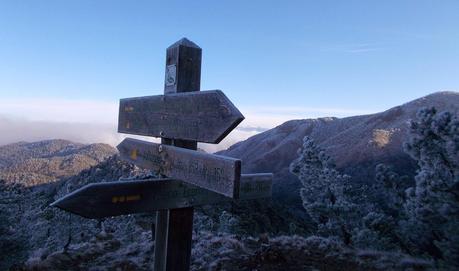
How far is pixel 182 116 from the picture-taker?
339 centimetres

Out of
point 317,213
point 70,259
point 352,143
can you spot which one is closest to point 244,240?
point 70,259

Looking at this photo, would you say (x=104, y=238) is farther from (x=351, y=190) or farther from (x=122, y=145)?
(x=351, y=190)

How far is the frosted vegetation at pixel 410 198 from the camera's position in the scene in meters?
10.6

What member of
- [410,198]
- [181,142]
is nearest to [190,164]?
[181,142]

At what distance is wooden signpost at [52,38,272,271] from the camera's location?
2.85 m

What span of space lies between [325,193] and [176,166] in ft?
46.8

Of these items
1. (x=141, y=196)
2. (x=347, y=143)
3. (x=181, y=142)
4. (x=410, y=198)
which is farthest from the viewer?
(x=347, y=143)

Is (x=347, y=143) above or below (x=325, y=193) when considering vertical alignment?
below

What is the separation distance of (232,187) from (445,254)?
10.1m

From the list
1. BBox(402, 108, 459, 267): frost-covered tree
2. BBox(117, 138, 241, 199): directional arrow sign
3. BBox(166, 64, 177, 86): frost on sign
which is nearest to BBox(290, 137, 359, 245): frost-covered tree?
BBox(402, 108, 459, 267): frost-covered tree

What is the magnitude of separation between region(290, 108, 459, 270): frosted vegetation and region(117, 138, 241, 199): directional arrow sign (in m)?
Answer: 9.52

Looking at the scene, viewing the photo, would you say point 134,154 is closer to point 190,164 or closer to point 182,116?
point 182,116

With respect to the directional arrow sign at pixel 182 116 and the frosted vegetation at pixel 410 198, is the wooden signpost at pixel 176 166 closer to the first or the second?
the directional arrow sign at pixel 182 116

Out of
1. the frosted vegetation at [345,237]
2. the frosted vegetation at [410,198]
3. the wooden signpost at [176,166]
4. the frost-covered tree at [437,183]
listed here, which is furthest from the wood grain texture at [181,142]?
the frost-covered tree at [437,183]
